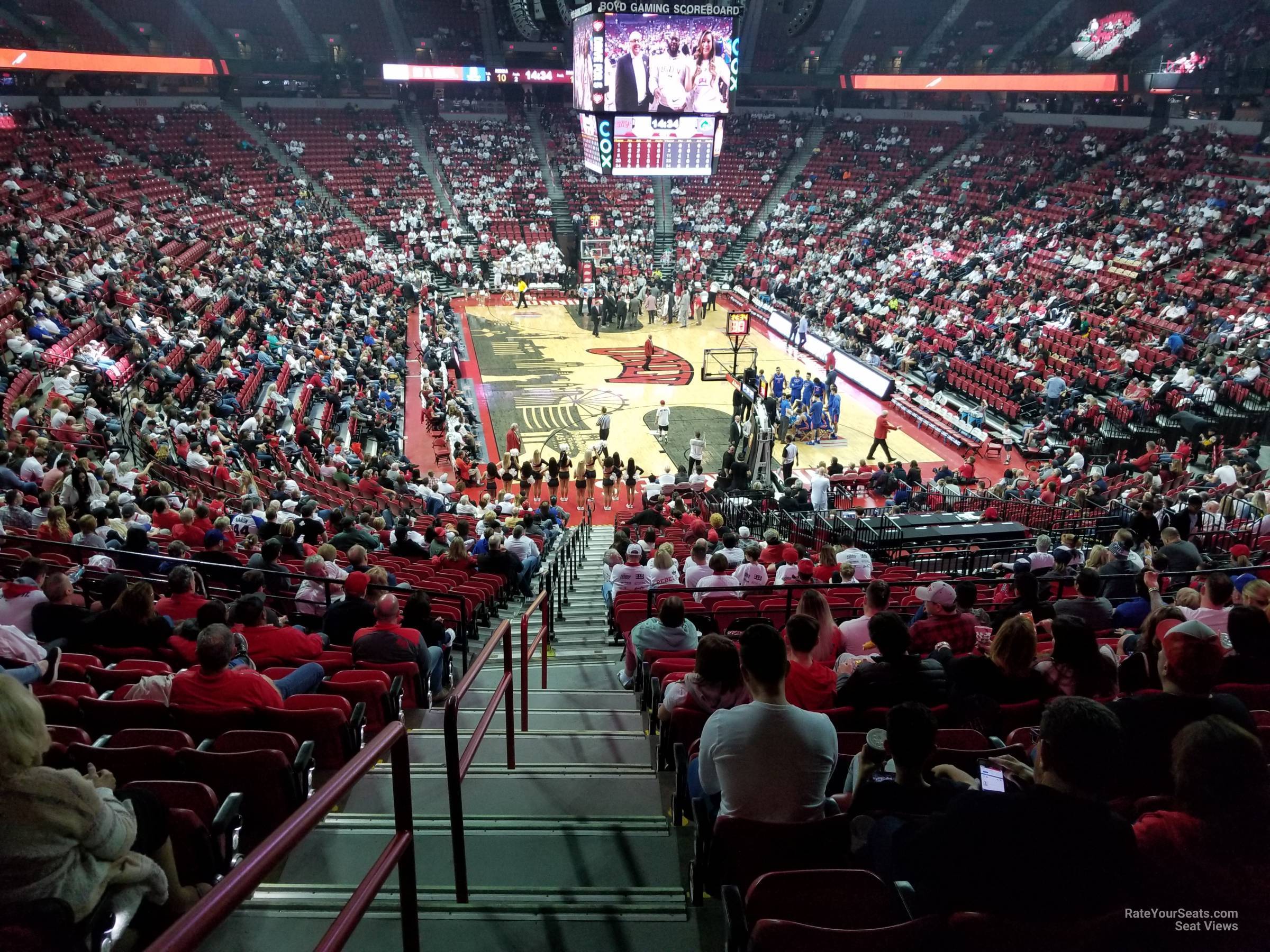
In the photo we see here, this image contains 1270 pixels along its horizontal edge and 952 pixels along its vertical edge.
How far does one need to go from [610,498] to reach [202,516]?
8.96m

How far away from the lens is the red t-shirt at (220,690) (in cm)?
415

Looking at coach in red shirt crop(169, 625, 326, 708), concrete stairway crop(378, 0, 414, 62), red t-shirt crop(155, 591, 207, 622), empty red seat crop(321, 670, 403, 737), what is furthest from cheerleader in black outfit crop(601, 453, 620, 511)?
concrete stairway crop(378, 0, 414, 62)

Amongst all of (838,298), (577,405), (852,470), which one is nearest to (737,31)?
(838,298)

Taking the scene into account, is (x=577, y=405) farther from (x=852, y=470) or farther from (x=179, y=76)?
(x=179, y=76)

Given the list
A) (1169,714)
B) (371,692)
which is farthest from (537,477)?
(1169,714)

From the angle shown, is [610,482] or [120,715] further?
[610,482]

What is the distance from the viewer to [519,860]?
3607 mm

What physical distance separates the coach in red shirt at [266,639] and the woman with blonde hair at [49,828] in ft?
9.76

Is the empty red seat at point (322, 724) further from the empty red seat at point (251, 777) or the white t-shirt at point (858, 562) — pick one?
the white t-shirt at point (858, 562)

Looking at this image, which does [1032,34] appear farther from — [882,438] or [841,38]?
[882,438]

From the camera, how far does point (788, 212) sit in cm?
3953

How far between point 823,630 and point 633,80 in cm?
2237

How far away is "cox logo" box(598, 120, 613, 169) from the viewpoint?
25.3 metres

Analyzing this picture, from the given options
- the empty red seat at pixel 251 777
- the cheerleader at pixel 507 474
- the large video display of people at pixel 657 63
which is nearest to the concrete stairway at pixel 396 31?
the large video display of people at pixel 657 63
